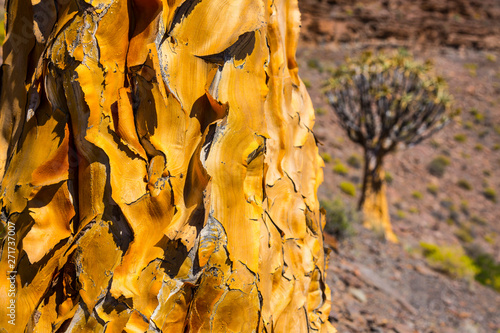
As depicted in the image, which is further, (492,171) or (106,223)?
(492,171)

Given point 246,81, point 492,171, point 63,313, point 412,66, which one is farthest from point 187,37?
point 492,171

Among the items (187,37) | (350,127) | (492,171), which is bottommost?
(492,171)

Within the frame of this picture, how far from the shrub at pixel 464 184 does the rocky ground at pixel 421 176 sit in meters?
0.04

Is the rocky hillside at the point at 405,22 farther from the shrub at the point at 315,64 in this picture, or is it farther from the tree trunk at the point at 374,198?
the tree trunk at the point at 374,198

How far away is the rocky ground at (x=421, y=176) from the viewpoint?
454 cm

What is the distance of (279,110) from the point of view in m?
1.42

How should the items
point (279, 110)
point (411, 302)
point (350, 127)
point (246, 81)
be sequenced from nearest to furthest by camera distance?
point (246, 81) → point (279, 110) → point (411, 302) → point (350, 127)

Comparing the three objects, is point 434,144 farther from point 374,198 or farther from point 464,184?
point 374,198

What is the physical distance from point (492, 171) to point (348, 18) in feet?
42.2

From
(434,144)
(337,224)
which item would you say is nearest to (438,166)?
(434,144)

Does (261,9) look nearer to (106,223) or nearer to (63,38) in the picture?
(63,38)

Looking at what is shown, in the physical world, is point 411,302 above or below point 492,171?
above

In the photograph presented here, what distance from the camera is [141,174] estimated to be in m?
1.20

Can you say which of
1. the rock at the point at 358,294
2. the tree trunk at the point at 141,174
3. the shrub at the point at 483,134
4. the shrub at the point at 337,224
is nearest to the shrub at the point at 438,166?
the shrub at the point at 483,134
